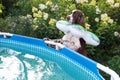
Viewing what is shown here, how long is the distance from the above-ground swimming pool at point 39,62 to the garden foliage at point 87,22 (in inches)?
16.4

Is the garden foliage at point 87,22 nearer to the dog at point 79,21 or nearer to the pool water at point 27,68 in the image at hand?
the dog at point 79,21

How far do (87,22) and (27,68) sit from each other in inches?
64.3

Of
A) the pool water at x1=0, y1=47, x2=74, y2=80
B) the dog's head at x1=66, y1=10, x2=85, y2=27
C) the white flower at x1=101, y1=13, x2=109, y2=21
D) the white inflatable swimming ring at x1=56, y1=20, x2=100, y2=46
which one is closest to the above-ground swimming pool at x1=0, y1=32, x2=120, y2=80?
the pool water at x1=0, y1=47, x2=74, y2=80

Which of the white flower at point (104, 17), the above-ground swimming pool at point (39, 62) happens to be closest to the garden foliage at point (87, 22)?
the white flower at point (104, 17)

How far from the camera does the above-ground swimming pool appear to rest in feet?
20.7

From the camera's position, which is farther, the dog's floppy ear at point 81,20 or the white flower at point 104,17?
the white flower at point 104,17

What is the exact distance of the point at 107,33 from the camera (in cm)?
746

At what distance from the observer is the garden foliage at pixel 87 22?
737cm

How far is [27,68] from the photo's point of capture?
6949 millimetres

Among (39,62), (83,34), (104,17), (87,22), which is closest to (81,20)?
(83,34)

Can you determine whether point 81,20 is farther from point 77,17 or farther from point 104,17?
point 104,17

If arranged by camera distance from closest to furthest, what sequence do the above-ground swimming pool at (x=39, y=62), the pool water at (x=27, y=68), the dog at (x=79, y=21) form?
1. the above-ground swimming pool at (x=39, y=62)
2. the pool water at (x=27, y=68)
3. the dog at (x=79, y=21)

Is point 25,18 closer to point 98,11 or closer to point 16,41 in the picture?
point 16,41

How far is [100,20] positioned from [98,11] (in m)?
0.19
